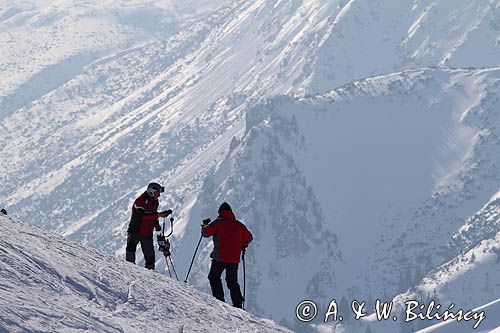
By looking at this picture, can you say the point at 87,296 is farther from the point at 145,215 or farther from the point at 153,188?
the point at 153,188

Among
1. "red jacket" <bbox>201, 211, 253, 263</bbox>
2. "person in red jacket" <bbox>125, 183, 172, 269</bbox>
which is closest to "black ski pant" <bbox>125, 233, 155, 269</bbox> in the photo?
"person in red jacket" <bbox>125, 183, 172, 269</bbox>

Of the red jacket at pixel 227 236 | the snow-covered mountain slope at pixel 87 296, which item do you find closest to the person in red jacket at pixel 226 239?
the red jacket at pixel 227 236

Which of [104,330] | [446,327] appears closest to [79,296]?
[104,330]

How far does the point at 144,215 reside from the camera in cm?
2530

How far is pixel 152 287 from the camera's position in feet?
74.0

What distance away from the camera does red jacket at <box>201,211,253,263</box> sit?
79.2 ft

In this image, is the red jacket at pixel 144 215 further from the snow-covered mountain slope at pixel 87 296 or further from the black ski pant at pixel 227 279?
the black ski pant at pixel 227 279

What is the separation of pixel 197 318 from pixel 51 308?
14.0 ft

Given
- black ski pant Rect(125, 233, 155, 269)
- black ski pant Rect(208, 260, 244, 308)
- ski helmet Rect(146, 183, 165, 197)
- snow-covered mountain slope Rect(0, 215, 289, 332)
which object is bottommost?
snow-covered mountain slope Rect(0, 215, 289, 332)

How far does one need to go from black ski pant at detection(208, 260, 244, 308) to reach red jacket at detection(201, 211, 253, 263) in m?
0.17

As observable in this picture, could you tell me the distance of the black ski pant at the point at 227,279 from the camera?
24.5m

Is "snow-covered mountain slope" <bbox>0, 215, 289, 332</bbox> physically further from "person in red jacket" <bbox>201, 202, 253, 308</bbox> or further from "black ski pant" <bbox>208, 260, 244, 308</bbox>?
"person in red jacket" <bbox>201, 202, 253, 308</bbox>

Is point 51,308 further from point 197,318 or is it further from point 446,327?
point 446,327

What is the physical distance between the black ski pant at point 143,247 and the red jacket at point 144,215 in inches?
7.6
